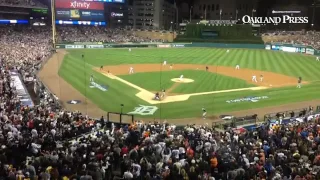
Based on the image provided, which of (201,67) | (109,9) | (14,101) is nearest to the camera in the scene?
(14,101)

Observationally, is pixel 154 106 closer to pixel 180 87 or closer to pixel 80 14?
pixel 180 87

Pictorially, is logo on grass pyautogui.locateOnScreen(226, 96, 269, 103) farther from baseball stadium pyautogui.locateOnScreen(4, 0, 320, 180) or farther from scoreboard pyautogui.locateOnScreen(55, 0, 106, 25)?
scoreboard pyautogui.locateOnScreen(55, 0, 106, 25)

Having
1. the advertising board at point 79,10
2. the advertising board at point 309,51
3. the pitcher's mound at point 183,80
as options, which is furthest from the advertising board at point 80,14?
the pitcher's mound at point 183,80

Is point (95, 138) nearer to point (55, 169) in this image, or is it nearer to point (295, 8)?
point (55, 169)

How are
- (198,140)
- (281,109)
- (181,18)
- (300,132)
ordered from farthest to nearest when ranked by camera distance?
(181,18)
(281,109)
(300,132)
(198,140)

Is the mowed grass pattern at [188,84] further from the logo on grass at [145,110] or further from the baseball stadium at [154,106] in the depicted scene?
the logo on grass at [145,110]

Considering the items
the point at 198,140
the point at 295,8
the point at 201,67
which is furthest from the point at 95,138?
the point at 295,8

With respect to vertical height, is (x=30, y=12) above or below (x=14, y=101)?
above

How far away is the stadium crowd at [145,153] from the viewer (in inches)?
415

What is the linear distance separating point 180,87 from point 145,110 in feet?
28.8

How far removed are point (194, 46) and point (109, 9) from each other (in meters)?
32.6

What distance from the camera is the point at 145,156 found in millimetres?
11906

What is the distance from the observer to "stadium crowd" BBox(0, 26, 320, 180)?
34.6ft

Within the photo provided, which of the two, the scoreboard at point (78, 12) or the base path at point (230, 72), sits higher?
the scoreboard at point (78, 12)
